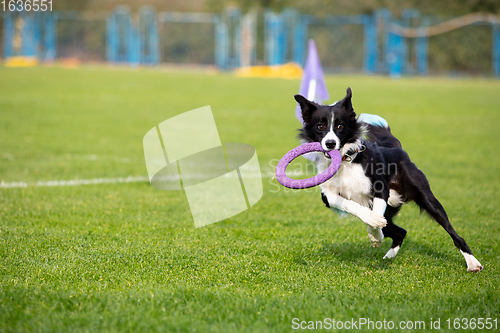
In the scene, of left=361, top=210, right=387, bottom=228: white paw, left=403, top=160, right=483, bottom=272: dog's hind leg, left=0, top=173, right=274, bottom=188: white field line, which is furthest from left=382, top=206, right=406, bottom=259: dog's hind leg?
left=0, top=173, right=274, bottom=188: white field line

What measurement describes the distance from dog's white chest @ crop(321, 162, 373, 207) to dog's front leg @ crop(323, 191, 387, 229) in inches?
3.0

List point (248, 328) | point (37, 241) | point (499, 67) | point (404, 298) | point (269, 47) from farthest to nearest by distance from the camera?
1. point (269, 47)
2. point (499, 67)
3. point (37, 241)
4. point (404, 298)
5. point (248, 328)

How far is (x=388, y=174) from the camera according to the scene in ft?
15.1

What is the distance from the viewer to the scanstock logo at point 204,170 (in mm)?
6891

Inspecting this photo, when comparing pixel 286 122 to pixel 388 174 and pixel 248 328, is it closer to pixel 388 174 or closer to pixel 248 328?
pixel 388 174

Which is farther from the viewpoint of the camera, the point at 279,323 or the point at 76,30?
the point at 76,30

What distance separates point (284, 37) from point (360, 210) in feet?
115

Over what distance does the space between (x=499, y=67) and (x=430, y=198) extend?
117 feet

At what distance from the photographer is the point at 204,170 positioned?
29.9 ft

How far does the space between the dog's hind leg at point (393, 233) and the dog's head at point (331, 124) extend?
860 millimetres

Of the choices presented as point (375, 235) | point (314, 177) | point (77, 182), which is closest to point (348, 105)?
point (314, 177)

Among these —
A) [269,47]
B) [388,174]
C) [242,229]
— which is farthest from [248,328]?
[269,47]

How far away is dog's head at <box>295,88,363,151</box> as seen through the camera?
4.32 m


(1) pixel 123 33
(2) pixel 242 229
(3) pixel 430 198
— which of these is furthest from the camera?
(1) pixel 123 33
